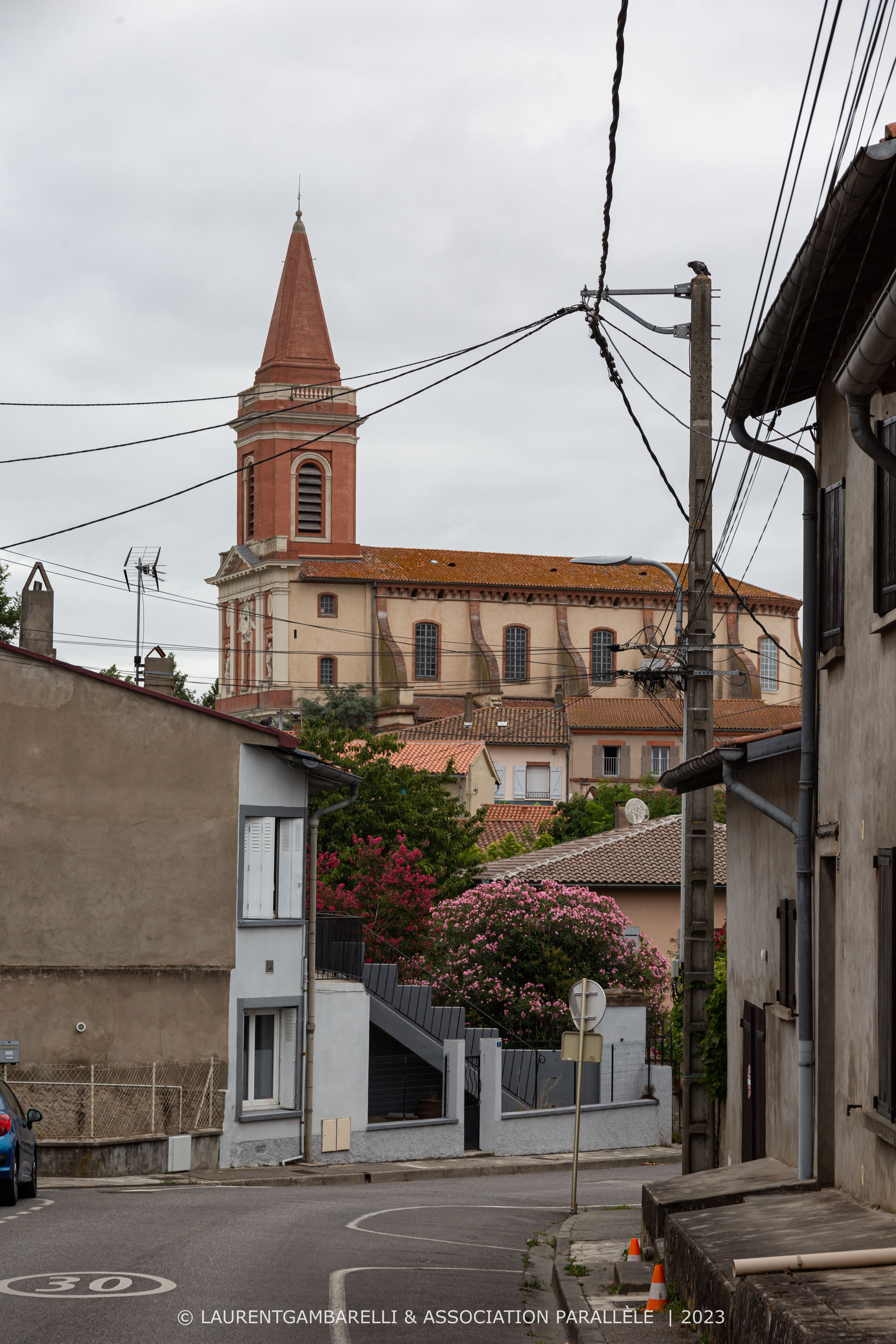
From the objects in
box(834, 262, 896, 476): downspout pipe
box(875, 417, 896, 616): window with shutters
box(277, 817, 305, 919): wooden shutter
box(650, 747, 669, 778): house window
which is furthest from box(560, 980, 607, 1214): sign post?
box(650, 747, 669, 778): house window

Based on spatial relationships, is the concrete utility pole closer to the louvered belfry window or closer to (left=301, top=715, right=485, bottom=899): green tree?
(left=301, top=715, right=485, bottom=899): green tree

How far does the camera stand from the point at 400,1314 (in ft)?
34.7

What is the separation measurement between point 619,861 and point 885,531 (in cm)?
3426

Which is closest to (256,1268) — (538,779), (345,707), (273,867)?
(273,867)

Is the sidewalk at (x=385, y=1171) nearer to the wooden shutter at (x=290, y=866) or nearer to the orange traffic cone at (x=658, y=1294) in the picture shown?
the wooden shutter at (x=290, y=866)

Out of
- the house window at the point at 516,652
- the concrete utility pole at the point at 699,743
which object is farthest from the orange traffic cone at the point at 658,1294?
the house window at the point at 516,652

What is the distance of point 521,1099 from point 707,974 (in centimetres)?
1678

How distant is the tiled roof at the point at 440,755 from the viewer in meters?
79.1

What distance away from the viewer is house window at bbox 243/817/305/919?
26.3 m

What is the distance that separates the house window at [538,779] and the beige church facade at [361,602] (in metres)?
9.30

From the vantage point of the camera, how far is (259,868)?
26.5 metres

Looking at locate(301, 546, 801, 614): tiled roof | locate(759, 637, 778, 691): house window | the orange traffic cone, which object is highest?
locate(301, 546, 801, 614): tiled roof

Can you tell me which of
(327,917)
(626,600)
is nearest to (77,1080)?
(327,917)

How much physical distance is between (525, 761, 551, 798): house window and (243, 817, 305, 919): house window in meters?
65.7
